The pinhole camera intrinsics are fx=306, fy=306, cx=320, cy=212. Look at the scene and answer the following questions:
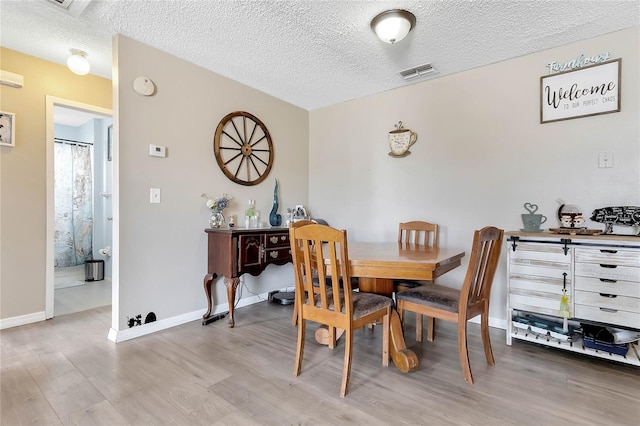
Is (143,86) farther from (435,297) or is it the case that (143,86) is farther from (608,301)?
(608,301)

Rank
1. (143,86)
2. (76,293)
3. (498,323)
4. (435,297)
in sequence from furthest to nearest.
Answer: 1. (76,293)
2. (498,323)
3. (143,86)
4. (435,297)

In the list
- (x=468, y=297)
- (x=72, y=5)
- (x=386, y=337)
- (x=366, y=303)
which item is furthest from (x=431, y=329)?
(x=72, y=5)

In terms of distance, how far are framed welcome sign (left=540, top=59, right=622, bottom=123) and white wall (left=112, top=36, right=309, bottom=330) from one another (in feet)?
9.10

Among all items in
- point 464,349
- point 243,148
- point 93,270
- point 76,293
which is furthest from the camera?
point 93,270

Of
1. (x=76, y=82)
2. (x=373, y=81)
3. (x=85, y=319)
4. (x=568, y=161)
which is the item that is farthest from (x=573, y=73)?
(x=85, y=319)

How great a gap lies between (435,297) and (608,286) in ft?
3.68

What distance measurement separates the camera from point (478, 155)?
2834 mm

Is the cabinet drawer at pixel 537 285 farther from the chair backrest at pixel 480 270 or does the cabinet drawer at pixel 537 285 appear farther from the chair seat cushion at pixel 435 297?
the chair seat cushion at pixel 435 297

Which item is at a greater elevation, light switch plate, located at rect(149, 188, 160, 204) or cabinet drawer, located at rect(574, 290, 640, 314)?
light switch plate, located at rect(149, 188, 160, 204)

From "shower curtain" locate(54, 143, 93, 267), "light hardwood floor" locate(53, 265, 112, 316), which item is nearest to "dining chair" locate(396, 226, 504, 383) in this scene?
"light hardwood floor" locate(53, 265, 112, 316)

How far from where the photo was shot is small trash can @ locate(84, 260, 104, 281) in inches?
170

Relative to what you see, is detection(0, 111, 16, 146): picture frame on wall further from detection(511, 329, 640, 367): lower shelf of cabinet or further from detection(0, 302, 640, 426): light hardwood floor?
detection(511, 329, 640, 367): lower shelf of cabinet

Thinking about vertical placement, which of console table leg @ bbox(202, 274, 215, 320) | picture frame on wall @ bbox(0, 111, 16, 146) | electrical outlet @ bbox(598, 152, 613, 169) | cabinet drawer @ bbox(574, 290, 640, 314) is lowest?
console table leg @ bbox(202, 274, 215, 320)

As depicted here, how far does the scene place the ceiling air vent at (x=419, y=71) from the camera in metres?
2.83
